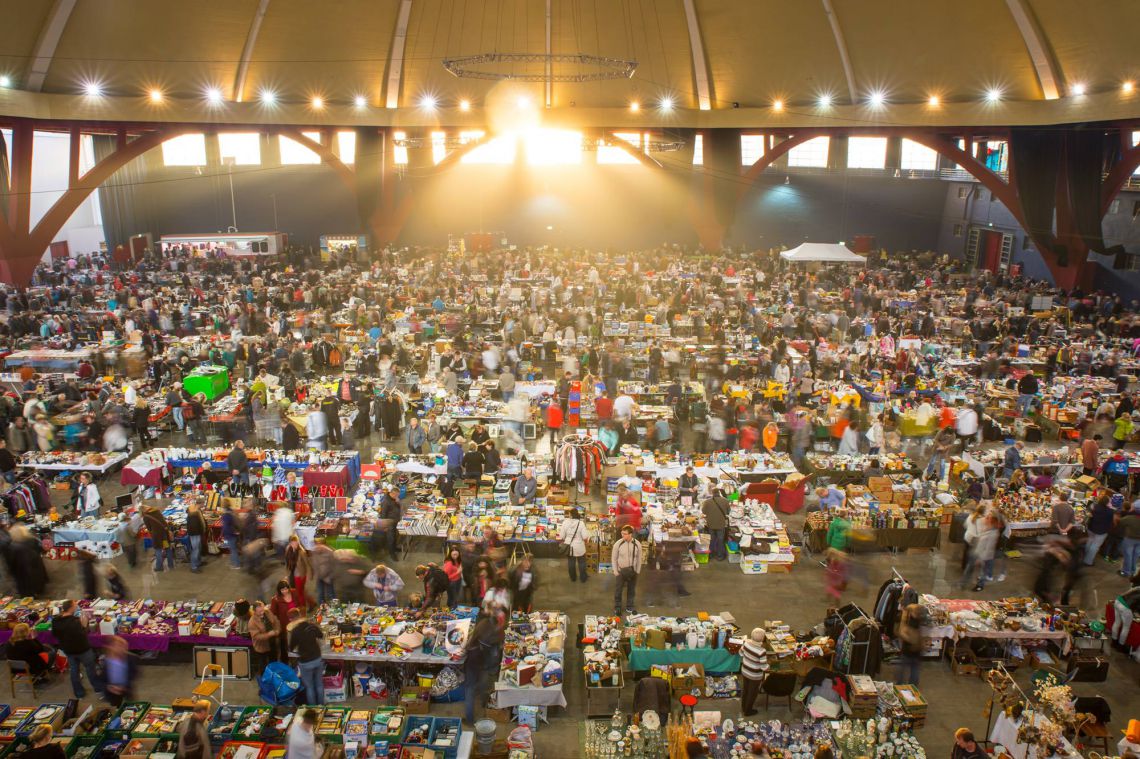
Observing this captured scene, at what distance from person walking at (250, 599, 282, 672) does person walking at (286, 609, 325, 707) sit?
→ 35 cm

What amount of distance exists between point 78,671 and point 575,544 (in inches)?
195

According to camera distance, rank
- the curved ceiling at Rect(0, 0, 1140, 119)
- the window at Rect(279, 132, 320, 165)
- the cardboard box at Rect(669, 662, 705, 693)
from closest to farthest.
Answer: the cardboard box at Rect(669, 662, 705, 693)
the curved ceiling at Rect(0, 0, 1140, 119)
the window at Rect(279, 132, 320, 165)

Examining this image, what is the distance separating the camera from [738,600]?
29.0 feet

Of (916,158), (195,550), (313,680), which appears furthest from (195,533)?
(916,158)

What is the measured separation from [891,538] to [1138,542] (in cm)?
264

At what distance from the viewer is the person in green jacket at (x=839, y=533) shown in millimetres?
9578

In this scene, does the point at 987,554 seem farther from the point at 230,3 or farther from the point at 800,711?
the point at 230,3

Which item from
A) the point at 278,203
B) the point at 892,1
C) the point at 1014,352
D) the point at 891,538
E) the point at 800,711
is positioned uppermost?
the point at 892,1

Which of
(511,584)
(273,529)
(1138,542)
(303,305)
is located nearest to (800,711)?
(511,584)

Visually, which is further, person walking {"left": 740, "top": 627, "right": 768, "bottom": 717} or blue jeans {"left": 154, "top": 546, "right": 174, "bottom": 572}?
blue jeans {"left": 154, "top": 546, "right": 174, "bottom": 572}

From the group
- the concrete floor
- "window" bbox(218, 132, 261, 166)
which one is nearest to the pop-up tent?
the concrete floor

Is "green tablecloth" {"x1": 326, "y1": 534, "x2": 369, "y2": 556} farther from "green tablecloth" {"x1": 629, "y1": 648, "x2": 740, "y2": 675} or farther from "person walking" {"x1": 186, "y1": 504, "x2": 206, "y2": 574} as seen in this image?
"green tablecloth" {"x1": 629, "y1": 648, "x2": 740, "y2": 675}

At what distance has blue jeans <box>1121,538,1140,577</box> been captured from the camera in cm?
913

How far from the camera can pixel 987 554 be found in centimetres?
894
